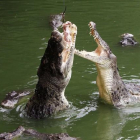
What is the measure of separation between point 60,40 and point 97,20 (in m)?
8.30

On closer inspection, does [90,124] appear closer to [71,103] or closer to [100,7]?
[71,103]

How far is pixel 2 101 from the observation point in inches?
344

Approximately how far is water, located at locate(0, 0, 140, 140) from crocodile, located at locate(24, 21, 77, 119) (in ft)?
0.69

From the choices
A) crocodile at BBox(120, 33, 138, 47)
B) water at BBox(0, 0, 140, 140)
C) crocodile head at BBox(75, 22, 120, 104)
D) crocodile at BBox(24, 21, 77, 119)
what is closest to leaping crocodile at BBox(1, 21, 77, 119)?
crocodile at BBox(24, 21, 77, 119)

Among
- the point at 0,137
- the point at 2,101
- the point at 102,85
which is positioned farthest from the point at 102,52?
the point at 0,137

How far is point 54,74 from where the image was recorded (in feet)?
25.0

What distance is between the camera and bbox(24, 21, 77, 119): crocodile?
735 centimetres

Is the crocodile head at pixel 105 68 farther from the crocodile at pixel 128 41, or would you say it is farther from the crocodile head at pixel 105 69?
the crocodile at pixel 128 41

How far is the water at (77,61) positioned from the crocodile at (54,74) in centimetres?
21

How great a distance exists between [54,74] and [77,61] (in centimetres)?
396

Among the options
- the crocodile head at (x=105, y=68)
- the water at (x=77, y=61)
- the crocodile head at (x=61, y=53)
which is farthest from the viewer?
the crocodile head at (x=105, y=68)

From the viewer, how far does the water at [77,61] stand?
25.7 feet

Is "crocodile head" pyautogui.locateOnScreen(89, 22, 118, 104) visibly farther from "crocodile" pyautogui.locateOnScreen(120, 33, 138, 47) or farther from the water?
"crocodile" pyautogui.locateOnScreen(120, 33, 138, 47)

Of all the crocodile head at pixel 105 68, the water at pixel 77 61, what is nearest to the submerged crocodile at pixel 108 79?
the crocodile head at pixel 105 68
